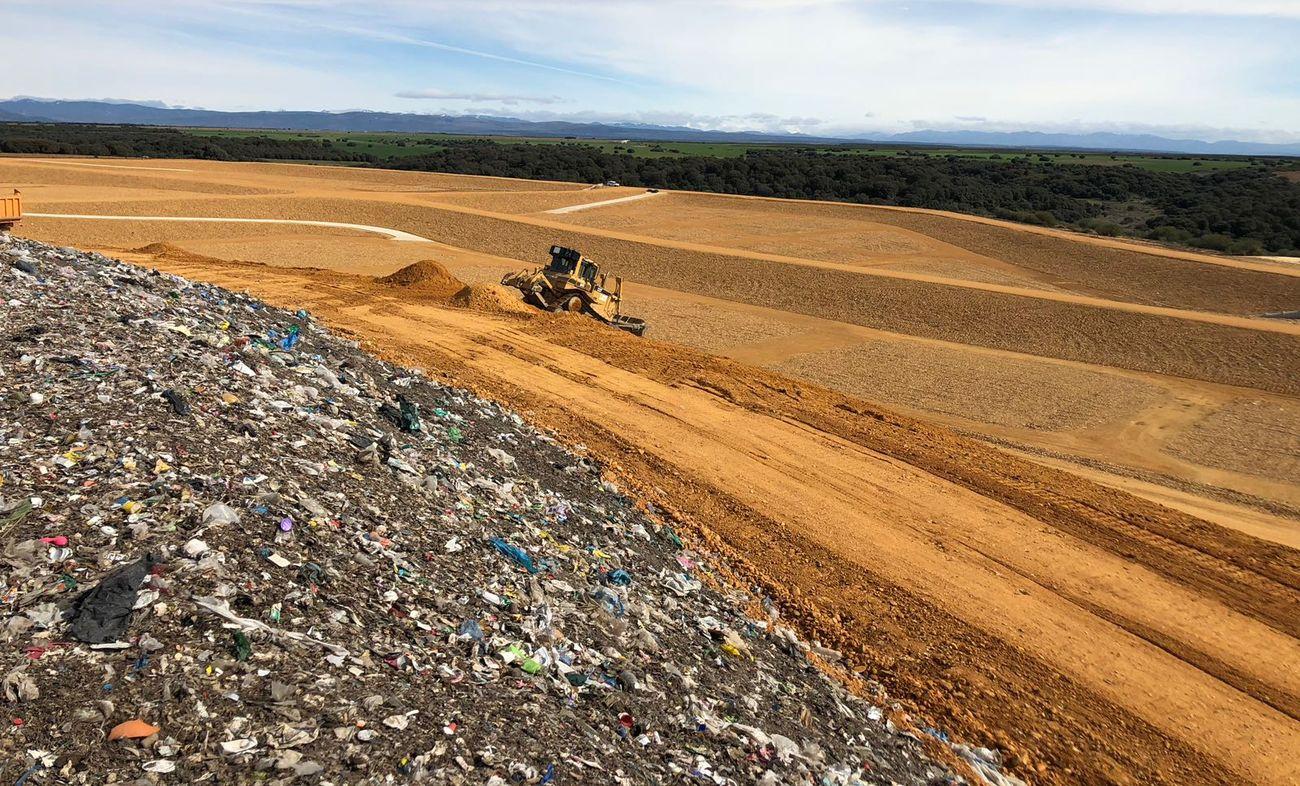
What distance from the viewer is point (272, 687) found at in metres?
4.79

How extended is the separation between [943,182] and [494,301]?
66098 mm

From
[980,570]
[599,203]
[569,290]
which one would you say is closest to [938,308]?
[569,290]

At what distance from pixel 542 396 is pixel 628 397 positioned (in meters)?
1.71

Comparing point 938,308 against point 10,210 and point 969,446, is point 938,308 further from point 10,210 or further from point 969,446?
point 10,210

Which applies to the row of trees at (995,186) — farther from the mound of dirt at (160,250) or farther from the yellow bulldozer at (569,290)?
the mound of dirt at (160,250)

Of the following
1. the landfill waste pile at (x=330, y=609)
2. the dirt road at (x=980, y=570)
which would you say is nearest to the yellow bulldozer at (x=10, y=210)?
the dirt road at (x=980, y=570)

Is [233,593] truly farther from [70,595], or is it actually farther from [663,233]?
[663,233]

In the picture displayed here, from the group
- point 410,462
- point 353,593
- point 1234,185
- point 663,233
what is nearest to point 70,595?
point 353,593

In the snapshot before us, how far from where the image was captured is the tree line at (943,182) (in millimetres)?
58281

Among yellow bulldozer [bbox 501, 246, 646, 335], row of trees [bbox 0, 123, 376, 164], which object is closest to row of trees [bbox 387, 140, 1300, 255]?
row of trees [bbox 0, 123, 376, 164]

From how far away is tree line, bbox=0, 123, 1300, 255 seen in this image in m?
58.3

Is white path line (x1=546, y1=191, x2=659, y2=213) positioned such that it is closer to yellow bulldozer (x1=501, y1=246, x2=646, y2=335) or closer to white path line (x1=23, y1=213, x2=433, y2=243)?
white path line (x1=23, y1=213, x2=433, y2=243)

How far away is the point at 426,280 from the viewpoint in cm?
2448

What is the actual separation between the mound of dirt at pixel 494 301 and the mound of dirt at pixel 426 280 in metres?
1.97
